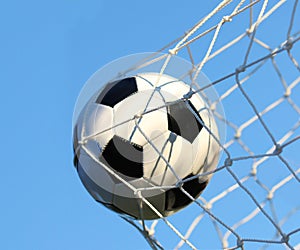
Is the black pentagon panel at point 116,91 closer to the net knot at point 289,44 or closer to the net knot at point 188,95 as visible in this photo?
the net knot at point 188,95

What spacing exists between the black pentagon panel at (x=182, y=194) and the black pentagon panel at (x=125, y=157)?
0.17 meters

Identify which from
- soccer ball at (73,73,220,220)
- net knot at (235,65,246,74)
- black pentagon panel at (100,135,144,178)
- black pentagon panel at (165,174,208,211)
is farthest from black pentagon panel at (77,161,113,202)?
net knot at (235,65,246,74)

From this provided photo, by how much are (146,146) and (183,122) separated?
8.0 inches

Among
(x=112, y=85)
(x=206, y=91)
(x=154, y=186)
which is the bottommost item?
(x=154, y=186)

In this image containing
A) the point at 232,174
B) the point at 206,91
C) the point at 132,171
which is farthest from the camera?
the point at 206,91

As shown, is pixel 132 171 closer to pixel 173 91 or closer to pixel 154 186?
pixel 154 186

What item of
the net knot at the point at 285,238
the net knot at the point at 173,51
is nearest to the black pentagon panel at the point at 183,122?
the net knot at the point at 173,51

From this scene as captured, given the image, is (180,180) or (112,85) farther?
(112,85)

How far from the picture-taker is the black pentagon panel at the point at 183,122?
10.0 ft

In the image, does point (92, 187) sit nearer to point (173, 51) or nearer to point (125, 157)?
point (125, 157)

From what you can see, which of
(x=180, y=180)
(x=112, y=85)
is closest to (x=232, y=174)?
(x=180, y=180)

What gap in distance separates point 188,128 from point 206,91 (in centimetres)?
22

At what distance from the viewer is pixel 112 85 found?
10.6 ft

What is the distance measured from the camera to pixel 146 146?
9.82ft
